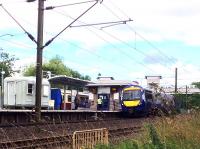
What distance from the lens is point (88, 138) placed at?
11227mm

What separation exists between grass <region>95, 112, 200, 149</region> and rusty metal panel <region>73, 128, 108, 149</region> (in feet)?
3.24

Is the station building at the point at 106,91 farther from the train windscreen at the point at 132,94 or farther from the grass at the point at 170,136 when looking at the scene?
the grass at the point at 170,136

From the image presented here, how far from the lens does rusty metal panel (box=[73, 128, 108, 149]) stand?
10507 millimetres

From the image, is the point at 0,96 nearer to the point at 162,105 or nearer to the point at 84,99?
the point at 84,99

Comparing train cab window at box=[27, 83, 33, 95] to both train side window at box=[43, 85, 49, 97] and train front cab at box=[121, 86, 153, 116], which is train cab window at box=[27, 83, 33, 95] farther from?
train front cab at box=[121, 86, 153, 116]

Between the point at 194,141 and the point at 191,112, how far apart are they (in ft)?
15.0

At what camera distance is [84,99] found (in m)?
62.5

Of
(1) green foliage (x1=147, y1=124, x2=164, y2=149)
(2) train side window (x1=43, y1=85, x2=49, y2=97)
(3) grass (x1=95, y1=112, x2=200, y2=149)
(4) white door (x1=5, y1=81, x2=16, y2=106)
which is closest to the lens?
→ (1) green foliage (x1=147, y1=124, x2=164, y2=149)

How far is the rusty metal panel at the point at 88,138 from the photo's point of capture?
414 inches

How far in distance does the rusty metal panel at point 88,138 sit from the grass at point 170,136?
989 millimetres

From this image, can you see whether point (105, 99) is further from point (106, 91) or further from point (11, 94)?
point (11, 94)

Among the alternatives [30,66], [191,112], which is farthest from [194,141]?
[30,66]

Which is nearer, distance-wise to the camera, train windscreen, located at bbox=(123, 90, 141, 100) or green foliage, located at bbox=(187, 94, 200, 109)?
green foliage, located at bbox=(187, 94, 200, 109)

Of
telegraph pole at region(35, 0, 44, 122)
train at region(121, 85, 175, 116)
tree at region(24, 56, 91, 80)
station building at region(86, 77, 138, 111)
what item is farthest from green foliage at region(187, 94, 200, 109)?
tree at region(24, 56, 91, 80)
